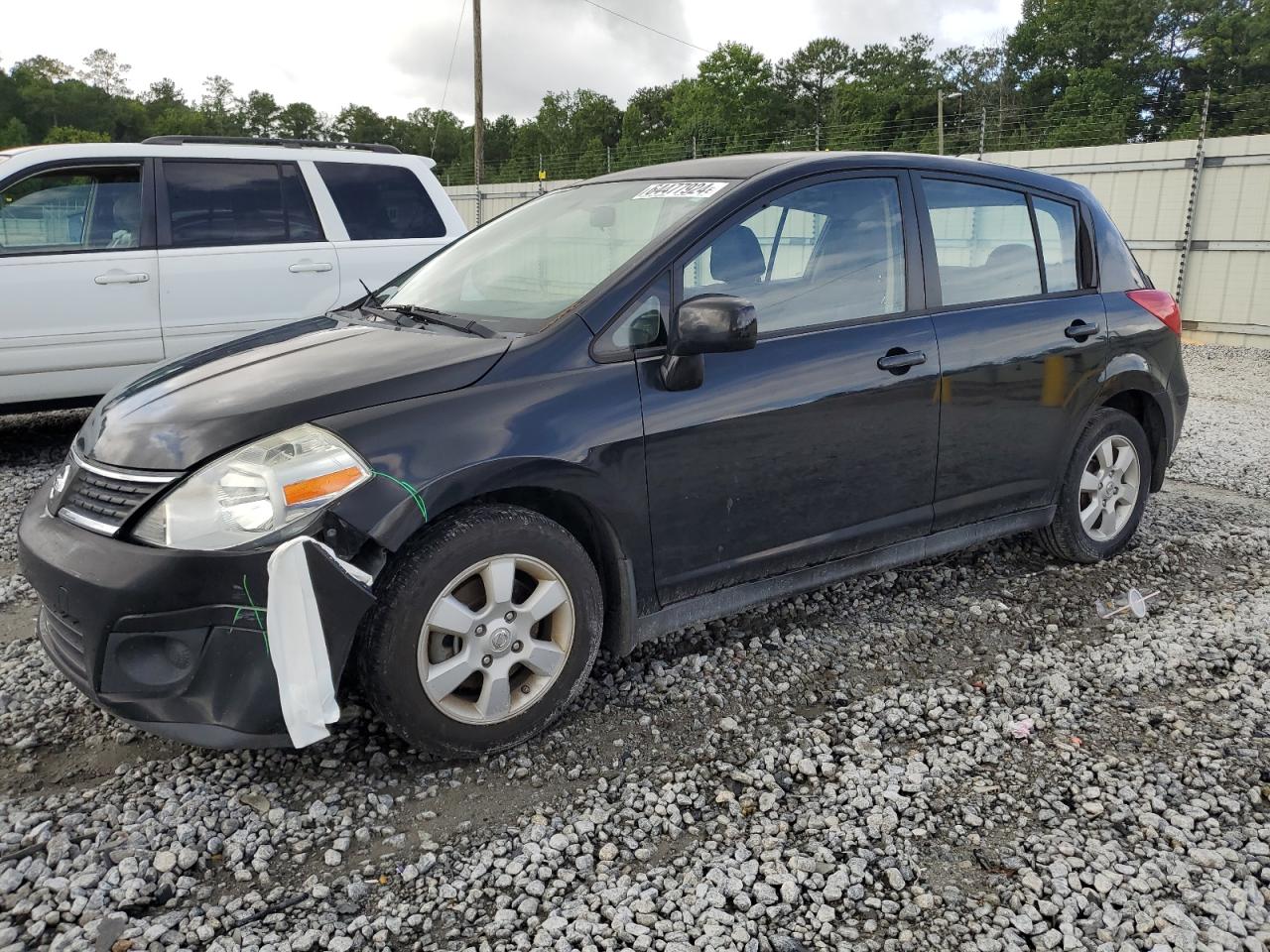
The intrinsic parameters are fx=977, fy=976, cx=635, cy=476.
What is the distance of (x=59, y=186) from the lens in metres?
5.92

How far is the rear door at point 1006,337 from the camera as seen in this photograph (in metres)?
3.76

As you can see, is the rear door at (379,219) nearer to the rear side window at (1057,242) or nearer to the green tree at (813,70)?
the rear side window at (1057,242)

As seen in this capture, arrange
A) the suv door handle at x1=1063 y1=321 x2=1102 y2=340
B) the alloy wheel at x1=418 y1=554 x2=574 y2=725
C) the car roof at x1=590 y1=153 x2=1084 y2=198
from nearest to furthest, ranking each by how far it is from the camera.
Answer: the alloy wheel at x1=418 y1=554 x2=574 y2=725 < the car roof at x1=590 y1=153 x2=1084 y2=198 < the suv door handle at x1=1063 y1=321 x2=1102 y2=340

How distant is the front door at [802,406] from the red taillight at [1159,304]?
1.44 m

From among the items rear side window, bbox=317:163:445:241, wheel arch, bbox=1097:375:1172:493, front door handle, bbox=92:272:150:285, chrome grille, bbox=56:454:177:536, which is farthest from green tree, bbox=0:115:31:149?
wheel arch, bbox=1097:375:1172:493

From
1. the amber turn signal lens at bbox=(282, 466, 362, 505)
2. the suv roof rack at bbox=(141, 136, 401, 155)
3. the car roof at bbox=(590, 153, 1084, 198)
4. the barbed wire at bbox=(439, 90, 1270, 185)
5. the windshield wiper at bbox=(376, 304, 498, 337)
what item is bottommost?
the amber turn signal lens at bbox=(282, 466, 362, 505)

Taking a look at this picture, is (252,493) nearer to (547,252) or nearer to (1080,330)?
(547,252)

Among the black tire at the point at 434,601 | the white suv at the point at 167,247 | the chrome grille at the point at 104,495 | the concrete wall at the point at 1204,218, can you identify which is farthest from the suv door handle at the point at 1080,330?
the concrete wall at the point at 1204,218

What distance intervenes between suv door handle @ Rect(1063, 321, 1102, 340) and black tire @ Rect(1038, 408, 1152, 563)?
37 cm

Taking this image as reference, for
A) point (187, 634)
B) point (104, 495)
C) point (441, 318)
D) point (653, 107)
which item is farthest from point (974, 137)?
point (653, 107)

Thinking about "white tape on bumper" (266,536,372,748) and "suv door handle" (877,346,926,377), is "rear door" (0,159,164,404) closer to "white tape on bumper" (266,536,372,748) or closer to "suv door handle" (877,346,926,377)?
"white tape on bumper" (266,536,372,748)

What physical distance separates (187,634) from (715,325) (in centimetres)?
165

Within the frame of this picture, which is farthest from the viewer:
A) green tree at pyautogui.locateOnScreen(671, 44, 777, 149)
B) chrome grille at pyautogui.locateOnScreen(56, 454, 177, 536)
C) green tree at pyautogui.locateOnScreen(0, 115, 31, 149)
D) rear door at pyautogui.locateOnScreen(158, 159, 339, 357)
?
green tree at pyautogui.locateOnScreen(0, 115, 31, 149)

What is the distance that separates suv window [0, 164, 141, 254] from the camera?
5.77 meters
